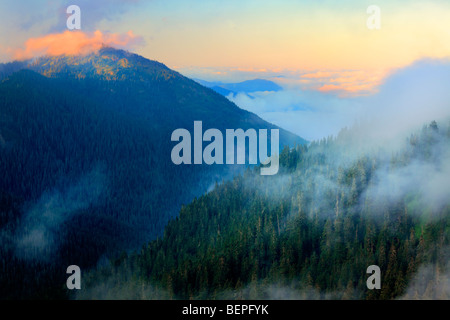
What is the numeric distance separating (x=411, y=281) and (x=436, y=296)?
12447 mm

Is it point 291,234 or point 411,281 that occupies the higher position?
point 291,234

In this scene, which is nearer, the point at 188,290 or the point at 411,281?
the point at 411,281

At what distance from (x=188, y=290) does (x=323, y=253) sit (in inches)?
2231

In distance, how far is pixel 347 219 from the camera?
188 metres

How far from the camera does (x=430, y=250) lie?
6378 inches

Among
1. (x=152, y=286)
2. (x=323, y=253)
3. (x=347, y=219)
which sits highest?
(x=347, y=219)
